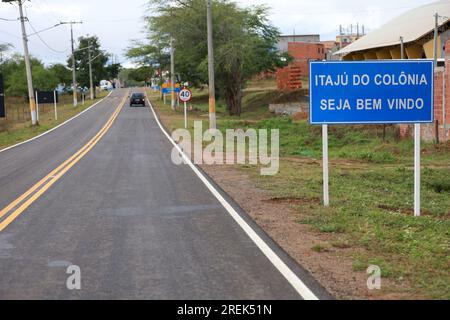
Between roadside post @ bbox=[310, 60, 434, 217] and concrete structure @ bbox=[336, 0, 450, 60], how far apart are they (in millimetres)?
29201

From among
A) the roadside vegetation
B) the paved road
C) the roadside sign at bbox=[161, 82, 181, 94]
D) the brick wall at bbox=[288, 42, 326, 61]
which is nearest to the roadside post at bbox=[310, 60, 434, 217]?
the paved road

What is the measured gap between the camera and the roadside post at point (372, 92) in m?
10.9

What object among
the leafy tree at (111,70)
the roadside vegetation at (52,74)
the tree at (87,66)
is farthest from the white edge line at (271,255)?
the leafy tree at (111,70)

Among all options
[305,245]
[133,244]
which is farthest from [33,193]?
[305,245]

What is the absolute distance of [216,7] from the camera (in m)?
53.0

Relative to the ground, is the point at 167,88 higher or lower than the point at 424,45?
lower

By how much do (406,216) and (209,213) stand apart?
334cm

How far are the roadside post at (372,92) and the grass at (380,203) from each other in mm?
1121

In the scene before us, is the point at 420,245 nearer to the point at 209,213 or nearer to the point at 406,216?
the point at 406,216

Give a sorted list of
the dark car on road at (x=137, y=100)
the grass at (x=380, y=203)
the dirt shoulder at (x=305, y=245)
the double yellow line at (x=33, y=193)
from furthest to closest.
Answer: the dark car on road at (x=137, y=100)
the double yellow line at (x=33, y=193)
the grass at (x=380, y=203)
the dirt shoulder at (x=305, y=245)

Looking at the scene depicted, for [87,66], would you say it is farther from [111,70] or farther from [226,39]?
[226,39]

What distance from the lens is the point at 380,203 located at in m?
11.7

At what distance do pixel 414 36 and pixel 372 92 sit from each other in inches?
1224

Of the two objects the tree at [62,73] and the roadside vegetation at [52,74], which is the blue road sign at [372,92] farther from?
the tree at [62,73]
